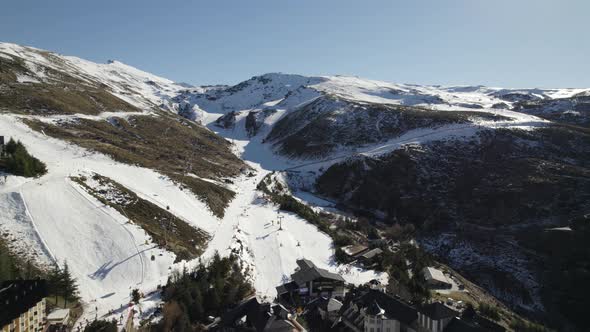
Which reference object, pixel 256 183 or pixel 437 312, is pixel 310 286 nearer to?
pixel 437 312

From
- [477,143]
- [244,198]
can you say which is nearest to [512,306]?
[244,198]

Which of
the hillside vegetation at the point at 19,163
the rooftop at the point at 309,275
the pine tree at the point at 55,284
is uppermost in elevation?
the hillside vegetation at the point at 19,163

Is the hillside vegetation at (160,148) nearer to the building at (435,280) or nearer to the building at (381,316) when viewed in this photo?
the building at (381,316)

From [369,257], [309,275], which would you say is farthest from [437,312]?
[369,257]

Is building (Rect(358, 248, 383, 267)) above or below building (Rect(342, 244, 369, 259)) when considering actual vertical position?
above

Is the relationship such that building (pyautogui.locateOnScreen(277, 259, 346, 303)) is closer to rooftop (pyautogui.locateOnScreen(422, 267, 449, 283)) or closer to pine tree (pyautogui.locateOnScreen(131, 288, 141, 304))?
rooftop (pyautogui.locateOnScreen(422, 267, 449, 283))

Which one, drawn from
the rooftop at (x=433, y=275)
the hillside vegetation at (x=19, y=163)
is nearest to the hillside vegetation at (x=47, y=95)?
the hillside vegetation at (x=19, y=163)

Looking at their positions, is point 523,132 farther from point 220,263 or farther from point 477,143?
point 220,263

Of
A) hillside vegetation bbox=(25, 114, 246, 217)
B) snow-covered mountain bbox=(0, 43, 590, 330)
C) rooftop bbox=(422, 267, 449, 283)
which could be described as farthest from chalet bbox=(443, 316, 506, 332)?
hillside vegetation bbox=(25, 114, 246, 217)
